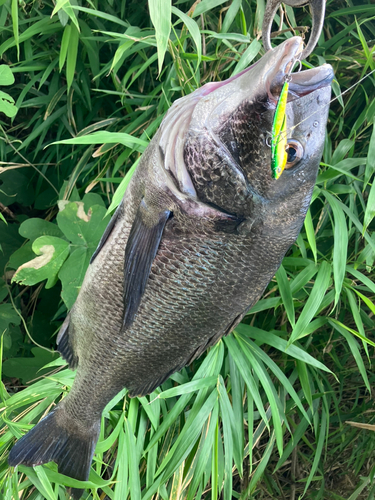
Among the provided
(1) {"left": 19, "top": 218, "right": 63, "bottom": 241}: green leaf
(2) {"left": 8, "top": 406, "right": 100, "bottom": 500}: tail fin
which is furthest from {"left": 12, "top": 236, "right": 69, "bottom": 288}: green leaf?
(2) {"left": 8, "top": 406, "right": 100, "bottom": 500}: tail fin

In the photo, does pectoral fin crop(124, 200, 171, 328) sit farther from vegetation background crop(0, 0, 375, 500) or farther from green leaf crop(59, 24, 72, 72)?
green leaf crop(59, 24, 72, 72)

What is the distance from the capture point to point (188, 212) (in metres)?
0.63

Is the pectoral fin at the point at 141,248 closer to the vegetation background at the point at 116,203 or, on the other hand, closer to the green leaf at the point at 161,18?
the green leaf at the point at 161,18

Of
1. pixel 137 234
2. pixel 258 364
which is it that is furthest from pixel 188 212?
pixel 258 364

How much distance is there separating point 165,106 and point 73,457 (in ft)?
3.02

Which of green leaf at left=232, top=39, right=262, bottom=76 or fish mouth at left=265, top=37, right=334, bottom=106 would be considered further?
green leaf at left=232, top=39, right=262, bottom=76

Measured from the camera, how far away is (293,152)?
1.86 feet

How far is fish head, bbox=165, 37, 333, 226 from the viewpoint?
1.77ft

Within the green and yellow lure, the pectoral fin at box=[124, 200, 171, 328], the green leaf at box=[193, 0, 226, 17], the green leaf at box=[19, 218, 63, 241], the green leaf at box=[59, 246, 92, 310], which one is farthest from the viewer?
the green leaf at box=[19, 218, 63, 241]

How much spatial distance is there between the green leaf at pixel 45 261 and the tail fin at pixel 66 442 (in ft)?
1.41

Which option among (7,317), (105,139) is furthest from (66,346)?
(7,317)

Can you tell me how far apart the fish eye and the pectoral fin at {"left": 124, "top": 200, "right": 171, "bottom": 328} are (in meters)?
0.19

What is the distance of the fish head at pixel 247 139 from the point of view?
1.77ft

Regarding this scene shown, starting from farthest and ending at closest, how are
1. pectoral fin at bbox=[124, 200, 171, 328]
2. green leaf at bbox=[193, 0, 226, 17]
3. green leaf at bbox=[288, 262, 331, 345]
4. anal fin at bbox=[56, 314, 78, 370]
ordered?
green leaf at bbox=[288, 262, 331, 345], green leaf at bbox=[193, 0, 226, 17], anal fin at bbox=[56, 314, 78, 370], pectoral fin at bbox=[124, 200, 171, 328]
